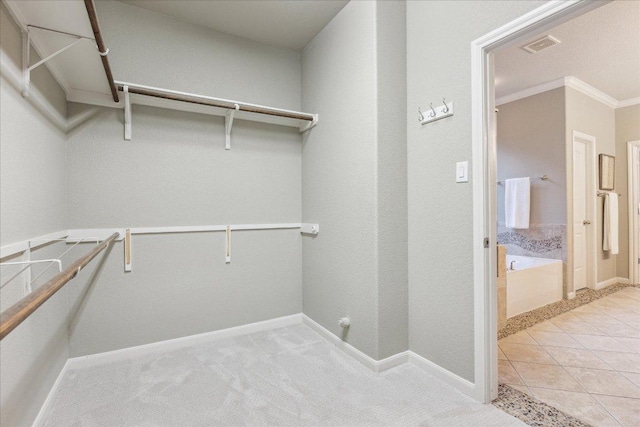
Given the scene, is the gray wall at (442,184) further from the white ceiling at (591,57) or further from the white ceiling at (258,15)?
the white ceiling at (591,57)

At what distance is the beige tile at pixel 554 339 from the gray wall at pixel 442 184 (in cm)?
122

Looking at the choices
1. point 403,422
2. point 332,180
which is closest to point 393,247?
point 332,180

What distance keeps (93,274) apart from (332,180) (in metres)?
1.85

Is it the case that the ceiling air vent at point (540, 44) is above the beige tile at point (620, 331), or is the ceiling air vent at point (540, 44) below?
above

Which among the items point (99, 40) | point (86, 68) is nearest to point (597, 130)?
point (99, 40)

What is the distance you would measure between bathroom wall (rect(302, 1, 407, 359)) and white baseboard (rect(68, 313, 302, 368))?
1.72 feet

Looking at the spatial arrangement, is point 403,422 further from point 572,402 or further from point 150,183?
point 150,183

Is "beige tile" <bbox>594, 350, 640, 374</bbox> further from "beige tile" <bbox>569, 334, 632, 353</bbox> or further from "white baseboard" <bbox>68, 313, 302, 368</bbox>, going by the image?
"white baseboard" <bbox>68, 313, 302, 368</bbox>

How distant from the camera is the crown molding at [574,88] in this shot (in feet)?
11.9

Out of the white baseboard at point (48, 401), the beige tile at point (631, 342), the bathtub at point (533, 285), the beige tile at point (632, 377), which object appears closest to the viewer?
the white baseboard at point (48, 401)

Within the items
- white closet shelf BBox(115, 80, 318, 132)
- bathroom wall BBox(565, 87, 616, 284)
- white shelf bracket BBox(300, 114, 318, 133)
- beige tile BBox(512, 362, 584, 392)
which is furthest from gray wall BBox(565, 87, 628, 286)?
white closet shelf BBox(115, 80, 318, 132)

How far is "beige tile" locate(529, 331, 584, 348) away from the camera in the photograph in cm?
241

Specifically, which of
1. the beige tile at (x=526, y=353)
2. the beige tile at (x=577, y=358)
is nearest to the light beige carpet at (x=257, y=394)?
the beige tile at (x=526, y=353)

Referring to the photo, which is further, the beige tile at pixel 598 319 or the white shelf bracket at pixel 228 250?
the beige tile at pixel 598 319
